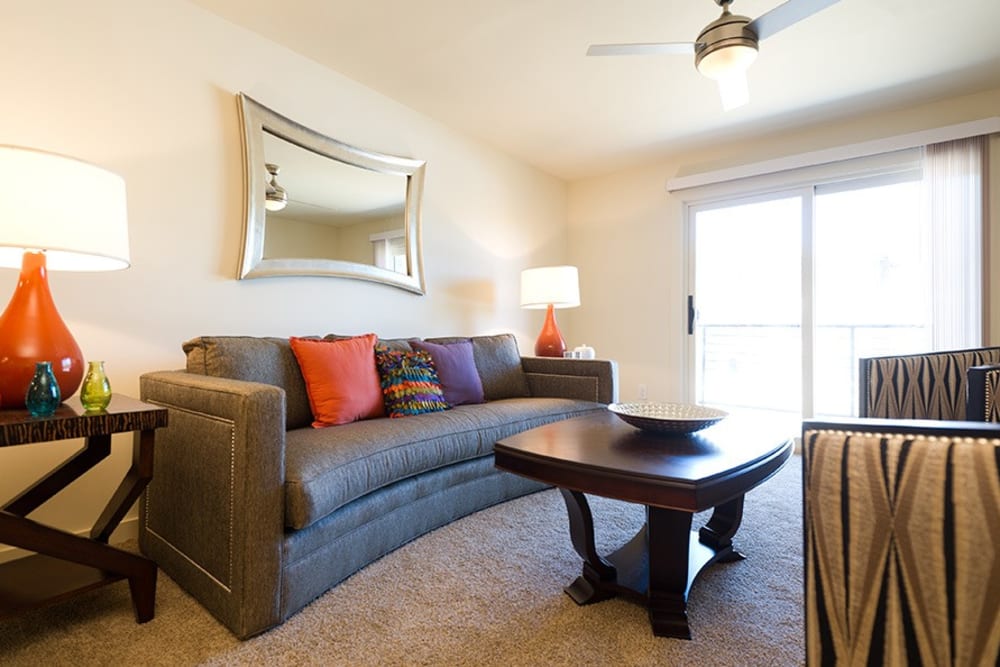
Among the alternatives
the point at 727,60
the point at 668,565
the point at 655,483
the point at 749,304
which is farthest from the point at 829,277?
the point at 655,483

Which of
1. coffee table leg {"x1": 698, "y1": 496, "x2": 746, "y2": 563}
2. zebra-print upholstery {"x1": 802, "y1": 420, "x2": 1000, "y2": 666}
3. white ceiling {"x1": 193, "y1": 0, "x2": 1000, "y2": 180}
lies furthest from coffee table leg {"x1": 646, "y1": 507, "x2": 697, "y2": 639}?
white ceiling {"x1": 193, "y1": 0, "x2": 1000, "y2": 180}

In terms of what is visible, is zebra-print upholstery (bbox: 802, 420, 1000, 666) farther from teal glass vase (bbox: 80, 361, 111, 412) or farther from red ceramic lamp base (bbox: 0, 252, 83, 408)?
red ceramic lamp base (bbox: 0, 252, 83, 408)

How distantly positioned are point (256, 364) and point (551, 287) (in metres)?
2.13

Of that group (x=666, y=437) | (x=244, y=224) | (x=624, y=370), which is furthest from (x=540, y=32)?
(x=624, y=370)

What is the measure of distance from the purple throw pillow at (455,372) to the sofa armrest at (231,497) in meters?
1.24

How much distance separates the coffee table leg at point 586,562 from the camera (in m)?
1.56

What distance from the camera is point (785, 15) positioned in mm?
1666

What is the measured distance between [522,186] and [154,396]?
127 inches

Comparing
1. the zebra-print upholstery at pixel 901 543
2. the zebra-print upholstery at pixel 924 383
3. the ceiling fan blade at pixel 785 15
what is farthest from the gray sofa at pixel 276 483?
the ceiling fan blade at pixel 785 15

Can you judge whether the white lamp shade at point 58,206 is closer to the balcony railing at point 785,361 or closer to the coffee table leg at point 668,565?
the coffee table leg at point 668,565

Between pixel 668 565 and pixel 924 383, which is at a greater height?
pixel 924 383

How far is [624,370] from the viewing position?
14.4 feet

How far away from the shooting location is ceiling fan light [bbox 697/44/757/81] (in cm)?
180

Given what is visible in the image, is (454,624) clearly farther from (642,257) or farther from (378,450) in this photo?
(642,257)
